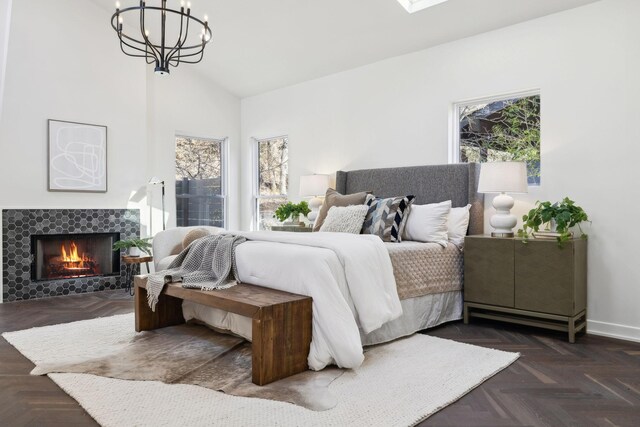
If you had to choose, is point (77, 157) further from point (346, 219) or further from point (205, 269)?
point (346, 219)

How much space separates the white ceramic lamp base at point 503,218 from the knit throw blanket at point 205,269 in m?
2.01

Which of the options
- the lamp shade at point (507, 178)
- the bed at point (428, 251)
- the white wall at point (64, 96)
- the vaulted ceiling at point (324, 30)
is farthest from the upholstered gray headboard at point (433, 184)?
the white wall at point (64, 96)

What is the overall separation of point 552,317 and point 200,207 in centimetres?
476

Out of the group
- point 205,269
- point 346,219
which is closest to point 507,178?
point 346,219

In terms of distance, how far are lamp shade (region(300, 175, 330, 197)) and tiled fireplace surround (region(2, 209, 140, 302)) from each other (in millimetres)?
2150

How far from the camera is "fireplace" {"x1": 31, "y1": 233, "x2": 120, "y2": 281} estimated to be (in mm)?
5038

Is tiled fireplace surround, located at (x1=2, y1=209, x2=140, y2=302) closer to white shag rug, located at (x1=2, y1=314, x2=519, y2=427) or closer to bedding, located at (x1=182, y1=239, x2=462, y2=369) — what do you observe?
white shag rug, located at (x1=2, y1=314, x2=519, y2=427)

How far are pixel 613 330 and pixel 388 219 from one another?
1.86 m

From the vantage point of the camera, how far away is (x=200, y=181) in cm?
661

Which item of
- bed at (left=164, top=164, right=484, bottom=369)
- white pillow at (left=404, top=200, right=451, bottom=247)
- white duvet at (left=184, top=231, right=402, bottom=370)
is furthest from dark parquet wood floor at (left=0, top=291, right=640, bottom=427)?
white pillow at (left=404, top=200, right=451, bottom=247)

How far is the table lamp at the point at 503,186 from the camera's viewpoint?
3631mm

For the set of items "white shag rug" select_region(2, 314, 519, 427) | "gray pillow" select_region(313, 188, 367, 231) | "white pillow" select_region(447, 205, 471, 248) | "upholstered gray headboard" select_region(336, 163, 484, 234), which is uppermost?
"upholstered gray headboard" select_region(336, 163, 484, 234)

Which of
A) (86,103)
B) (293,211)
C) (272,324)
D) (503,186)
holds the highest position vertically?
(86,103)

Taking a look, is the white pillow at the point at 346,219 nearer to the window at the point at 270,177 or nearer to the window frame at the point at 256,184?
the window at the point at 270,177
